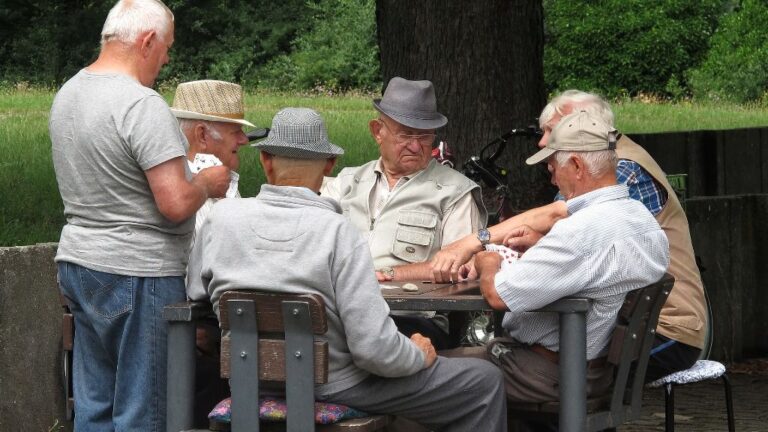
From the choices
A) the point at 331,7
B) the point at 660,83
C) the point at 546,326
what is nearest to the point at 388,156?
the point at 546,326

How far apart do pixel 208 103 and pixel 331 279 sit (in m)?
1.77

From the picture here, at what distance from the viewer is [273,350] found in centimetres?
459

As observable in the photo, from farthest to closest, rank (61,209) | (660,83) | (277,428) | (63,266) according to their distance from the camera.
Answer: (660,83), (61,209), (63,266), (277,428)

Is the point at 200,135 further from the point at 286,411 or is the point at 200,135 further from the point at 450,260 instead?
the point at 286,411

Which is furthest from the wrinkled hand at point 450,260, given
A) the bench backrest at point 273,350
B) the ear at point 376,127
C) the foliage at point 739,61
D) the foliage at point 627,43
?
the foliage at point 627,43

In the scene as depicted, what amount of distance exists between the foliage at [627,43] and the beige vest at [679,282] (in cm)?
3115

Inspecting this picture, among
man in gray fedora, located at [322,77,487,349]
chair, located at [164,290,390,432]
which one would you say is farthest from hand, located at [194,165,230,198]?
man in gray fedora, located at [322,77,487,349]

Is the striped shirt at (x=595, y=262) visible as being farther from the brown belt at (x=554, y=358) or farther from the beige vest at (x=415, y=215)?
the beige vest at (x=415, y=215)

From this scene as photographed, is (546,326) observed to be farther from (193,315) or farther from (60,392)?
(60,392)

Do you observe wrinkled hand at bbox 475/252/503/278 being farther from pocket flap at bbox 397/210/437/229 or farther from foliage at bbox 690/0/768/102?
foliage at bbox 690/0/768/102

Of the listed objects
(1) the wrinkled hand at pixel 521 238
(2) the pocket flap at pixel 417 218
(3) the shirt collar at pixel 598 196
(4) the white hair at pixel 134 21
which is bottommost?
(1) the wrinkled hand at pixel 521 238

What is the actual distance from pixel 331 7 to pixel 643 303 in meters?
29.7

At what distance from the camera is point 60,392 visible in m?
6.34

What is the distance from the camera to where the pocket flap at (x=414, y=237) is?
6086 millimetres
